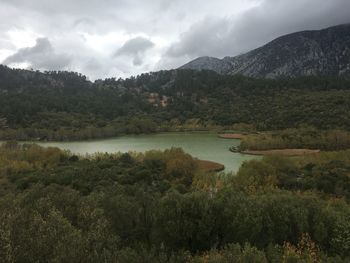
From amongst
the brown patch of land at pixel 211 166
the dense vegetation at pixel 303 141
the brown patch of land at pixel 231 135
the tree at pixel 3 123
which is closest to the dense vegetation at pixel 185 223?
the brown patch of land at pixel 211 166

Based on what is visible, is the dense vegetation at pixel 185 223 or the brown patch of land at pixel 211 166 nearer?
the dense vegetation at pixel 185 223

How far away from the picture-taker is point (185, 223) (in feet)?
90.3

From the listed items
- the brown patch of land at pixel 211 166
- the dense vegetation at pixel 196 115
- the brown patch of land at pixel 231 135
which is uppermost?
the dense vegetation at pixel 196 115

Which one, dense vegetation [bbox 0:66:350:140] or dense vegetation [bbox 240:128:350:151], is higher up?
dense vegetation [bbox 0:66:350:140]

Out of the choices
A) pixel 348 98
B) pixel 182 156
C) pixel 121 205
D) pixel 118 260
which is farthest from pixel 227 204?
pixel 348 98

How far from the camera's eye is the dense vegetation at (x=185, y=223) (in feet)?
55.6

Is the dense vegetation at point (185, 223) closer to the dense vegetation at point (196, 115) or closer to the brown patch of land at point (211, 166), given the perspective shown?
the brown patch of land at point (211, 166)

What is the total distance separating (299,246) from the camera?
91.1 feet

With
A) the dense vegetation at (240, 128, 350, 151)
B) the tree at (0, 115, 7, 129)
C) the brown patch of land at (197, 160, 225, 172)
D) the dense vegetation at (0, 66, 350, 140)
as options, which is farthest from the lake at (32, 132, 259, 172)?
the tree at (0, 115, 7, 129)

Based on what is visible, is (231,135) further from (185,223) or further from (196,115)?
(185,223)

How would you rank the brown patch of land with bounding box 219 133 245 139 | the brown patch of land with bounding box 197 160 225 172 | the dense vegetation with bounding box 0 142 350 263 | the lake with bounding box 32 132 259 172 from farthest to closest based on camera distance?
1. the brown patch of land with bounding box 219 133 245 139
2. the lake with bounding box 32 132 259 172
3. the brown patch of land with bounding box 197 160 225 172
4. the dense vegetation with bounding box 0 142 350 263

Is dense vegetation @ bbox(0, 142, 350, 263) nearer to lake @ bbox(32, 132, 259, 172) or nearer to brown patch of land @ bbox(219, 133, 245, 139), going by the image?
lake @ bbox(32, 132, 259, 172)

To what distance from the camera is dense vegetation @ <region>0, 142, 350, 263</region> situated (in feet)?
55.6

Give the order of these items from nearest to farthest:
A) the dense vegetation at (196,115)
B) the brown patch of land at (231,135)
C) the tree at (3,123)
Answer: the brown patch of land at (231,135), the dense vegetation at (196,115), the tree at (3,123)
